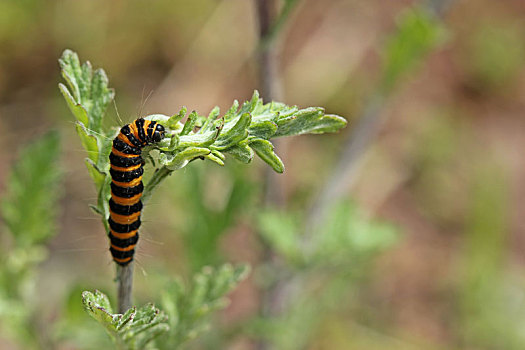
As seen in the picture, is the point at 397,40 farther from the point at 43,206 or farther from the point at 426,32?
the point at 43,206

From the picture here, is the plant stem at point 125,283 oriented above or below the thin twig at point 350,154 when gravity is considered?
below

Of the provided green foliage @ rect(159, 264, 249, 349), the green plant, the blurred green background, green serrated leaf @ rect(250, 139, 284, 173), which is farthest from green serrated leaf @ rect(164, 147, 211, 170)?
the blurred green background

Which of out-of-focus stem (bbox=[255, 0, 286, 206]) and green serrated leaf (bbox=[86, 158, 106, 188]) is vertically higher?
out-of-focus stem (bbox=[255, 0, 286, 206])

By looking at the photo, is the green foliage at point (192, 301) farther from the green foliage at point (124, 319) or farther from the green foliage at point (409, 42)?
the green foliage at point (409, 42)

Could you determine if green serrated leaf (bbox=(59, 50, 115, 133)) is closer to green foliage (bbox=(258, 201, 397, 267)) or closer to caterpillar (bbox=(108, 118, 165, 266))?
caterpillar (bbox=(108, 118, 165, 266))

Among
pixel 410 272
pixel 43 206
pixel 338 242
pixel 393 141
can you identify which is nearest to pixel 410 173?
pixel 393 141

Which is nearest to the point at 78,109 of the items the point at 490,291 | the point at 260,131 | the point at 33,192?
the point at 260,131

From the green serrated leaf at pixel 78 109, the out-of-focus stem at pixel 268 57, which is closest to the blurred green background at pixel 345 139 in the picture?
the out-of-focus stem at pixel 268 57
